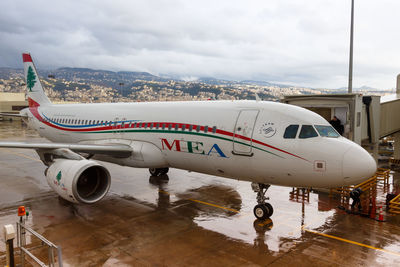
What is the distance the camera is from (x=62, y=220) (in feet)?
36.9

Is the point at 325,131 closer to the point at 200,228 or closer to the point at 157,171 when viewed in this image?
the point at 200,228

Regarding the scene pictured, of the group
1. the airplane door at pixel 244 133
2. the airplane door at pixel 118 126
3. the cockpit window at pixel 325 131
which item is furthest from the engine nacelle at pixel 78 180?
the cockpit window at pixel 325 131

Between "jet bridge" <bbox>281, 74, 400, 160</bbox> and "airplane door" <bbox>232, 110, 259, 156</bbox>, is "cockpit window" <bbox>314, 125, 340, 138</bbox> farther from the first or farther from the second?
"jet bridge" <bbox>281, 74, 400, 160</bbox>

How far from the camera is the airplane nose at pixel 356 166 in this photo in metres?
8.75

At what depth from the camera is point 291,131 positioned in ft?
31.9

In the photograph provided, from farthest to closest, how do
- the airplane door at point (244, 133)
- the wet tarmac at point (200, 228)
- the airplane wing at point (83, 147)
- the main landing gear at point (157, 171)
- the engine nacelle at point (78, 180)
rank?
the main landing gear at point (157, 171) < the airplane wing at point (83, 147) < the engine nacelle at point (78, 180) < the airplane door at point (244, 133) < the wet tarmac at point (200, 228)

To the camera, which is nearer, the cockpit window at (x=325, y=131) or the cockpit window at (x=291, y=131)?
the cockpit window at (x=325, y=131)

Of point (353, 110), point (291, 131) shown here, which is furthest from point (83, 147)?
point (353, 110)

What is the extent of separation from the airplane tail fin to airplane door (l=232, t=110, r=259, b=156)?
17281mm

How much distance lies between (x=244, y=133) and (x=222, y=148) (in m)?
0.97

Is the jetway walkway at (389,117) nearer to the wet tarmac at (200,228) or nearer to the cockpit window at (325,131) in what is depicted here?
the wet tarmac at (200,228)

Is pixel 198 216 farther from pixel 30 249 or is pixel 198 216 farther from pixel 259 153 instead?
pixel 30 249

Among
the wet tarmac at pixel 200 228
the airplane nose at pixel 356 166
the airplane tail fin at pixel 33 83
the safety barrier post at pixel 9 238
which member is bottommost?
the wet tarmac at pixel 200 228

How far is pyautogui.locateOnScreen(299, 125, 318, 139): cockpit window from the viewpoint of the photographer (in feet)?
31.0
